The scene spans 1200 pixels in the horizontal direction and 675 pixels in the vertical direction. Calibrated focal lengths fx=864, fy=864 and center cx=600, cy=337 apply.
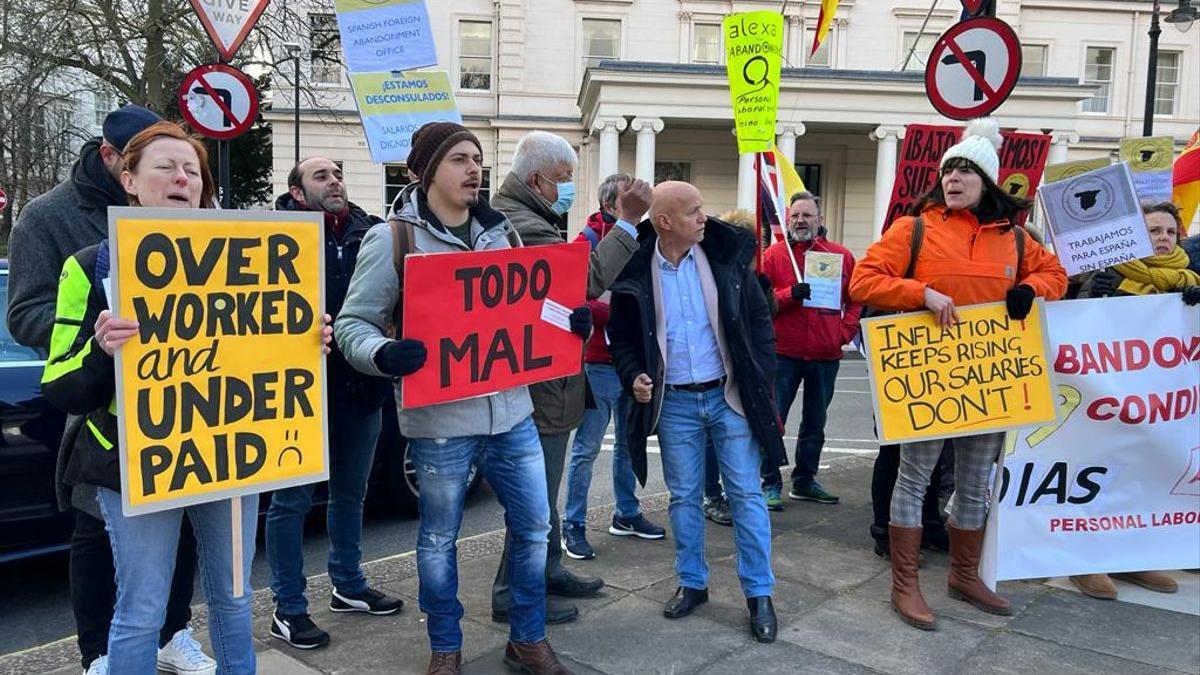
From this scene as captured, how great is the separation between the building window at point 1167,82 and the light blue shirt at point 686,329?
109ft

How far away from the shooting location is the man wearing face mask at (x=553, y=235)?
3.61 metres

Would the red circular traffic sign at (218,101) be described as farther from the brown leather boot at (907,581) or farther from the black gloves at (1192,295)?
the black gloves at (1192,295)

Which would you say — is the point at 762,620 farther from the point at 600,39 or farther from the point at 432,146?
the point at 600,39

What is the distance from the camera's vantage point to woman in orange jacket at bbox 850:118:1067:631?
3.80 m

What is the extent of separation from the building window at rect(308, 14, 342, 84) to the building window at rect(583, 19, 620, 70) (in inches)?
309

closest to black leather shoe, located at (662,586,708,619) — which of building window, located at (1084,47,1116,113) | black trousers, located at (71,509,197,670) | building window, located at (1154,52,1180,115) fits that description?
black trousers, located at (71,509,197,670)

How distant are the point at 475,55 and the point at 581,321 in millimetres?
26296

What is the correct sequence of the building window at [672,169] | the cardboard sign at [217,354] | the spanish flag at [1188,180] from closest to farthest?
the cardboard sign at [217,354] < the spanish flag at [1188,180] < the building window at [672,169]

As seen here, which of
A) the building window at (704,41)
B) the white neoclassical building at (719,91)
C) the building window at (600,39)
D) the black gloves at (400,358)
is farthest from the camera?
the building window at (704,41)

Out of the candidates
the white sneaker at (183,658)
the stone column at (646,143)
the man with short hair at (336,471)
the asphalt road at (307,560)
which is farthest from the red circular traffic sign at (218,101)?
the stone column at (646,143)

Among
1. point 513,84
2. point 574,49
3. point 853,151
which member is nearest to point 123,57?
point 513,84

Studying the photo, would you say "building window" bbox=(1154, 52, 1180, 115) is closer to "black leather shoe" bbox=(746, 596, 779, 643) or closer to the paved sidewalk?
the paved sidewalk

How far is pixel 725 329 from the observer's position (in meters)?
3.79

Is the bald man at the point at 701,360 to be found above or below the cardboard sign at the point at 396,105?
below
